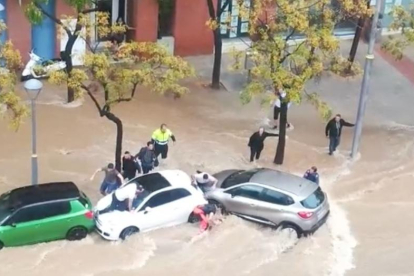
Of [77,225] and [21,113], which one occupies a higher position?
[21,113]

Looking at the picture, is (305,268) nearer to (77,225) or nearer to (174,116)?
(77,225)

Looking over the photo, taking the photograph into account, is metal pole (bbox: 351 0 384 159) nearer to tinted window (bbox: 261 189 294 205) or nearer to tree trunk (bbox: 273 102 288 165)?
tree trunk (bbox: 273 102 288 165)

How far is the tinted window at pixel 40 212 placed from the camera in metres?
20.4

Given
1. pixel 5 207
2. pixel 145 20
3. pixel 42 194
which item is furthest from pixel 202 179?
pixel 145 20

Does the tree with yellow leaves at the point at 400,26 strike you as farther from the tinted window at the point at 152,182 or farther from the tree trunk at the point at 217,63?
the tinted window at the point at 152,182

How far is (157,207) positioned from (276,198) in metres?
2.81

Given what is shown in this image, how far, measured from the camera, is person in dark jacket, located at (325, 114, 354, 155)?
25906mm

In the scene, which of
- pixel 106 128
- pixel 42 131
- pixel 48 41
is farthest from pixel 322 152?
pixel 48 41

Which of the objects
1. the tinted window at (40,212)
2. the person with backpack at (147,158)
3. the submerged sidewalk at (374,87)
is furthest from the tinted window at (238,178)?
the submerged sidewalk at (374,87)

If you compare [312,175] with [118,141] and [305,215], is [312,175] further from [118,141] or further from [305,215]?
[118,141]

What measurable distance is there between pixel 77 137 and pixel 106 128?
102cm

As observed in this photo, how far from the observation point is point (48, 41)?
31000 mm

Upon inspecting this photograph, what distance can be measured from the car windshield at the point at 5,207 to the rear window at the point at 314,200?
265 inches

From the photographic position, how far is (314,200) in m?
21.6
